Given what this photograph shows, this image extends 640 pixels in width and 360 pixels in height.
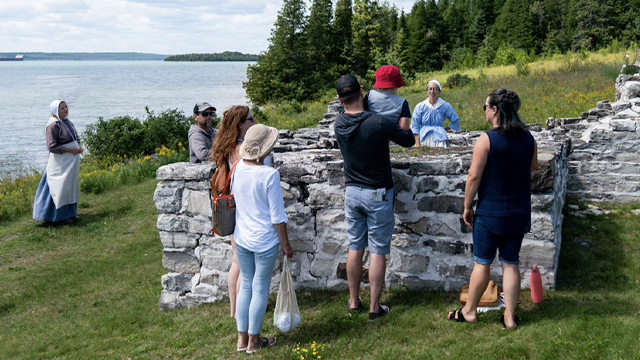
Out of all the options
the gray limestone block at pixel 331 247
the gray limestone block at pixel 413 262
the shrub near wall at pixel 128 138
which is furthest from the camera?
the shrub near wall at pixel 128 138

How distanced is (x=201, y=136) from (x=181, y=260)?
130 centimetres

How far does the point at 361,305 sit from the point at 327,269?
0.54m

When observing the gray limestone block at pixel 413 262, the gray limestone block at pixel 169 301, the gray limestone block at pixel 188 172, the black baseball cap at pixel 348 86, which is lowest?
the gray limestone block at pixel 169 301

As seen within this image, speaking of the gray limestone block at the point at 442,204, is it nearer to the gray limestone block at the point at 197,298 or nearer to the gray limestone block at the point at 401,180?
the gray limestone block at the point at 401,180

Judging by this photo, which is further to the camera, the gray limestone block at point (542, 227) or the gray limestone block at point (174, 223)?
the gray limestone block at point (174, 223)

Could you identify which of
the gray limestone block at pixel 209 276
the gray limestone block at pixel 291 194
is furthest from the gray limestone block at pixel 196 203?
the gray limestone block at pixel 291 194

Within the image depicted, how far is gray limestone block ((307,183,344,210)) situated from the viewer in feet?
13.8

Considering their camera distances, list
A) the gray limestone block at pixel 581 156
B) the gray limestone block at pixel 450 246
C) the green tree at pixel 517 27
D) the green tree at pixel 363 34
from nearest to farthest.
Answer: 1. the gray limestone block at pixel 450 246
2. the gray limestone block at pixel 581 156
3. the green tree at pixel 517 27
4. the green tree at pixel 363 34

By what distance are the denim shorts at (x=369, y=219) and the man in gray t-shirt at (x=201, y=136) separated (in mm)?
1740

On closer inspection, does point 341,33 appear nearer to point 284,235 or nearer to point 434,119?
point 434,119

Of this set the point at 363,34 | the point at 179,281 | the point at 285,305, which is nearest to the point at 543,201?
the point at 285,305

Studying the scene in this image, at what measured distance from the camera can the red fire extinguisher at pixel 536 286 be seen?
11.8ft

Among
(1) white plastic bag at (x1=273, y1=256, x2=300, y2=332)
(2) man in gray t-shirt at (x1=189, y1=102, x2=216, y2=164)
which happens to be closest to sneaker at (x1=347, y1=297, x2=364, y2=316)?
(1) white plastic bag at (x1=273, y1=256, x2=300, y2=332)

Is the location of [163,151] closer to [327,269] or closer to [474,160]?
[327,269]
